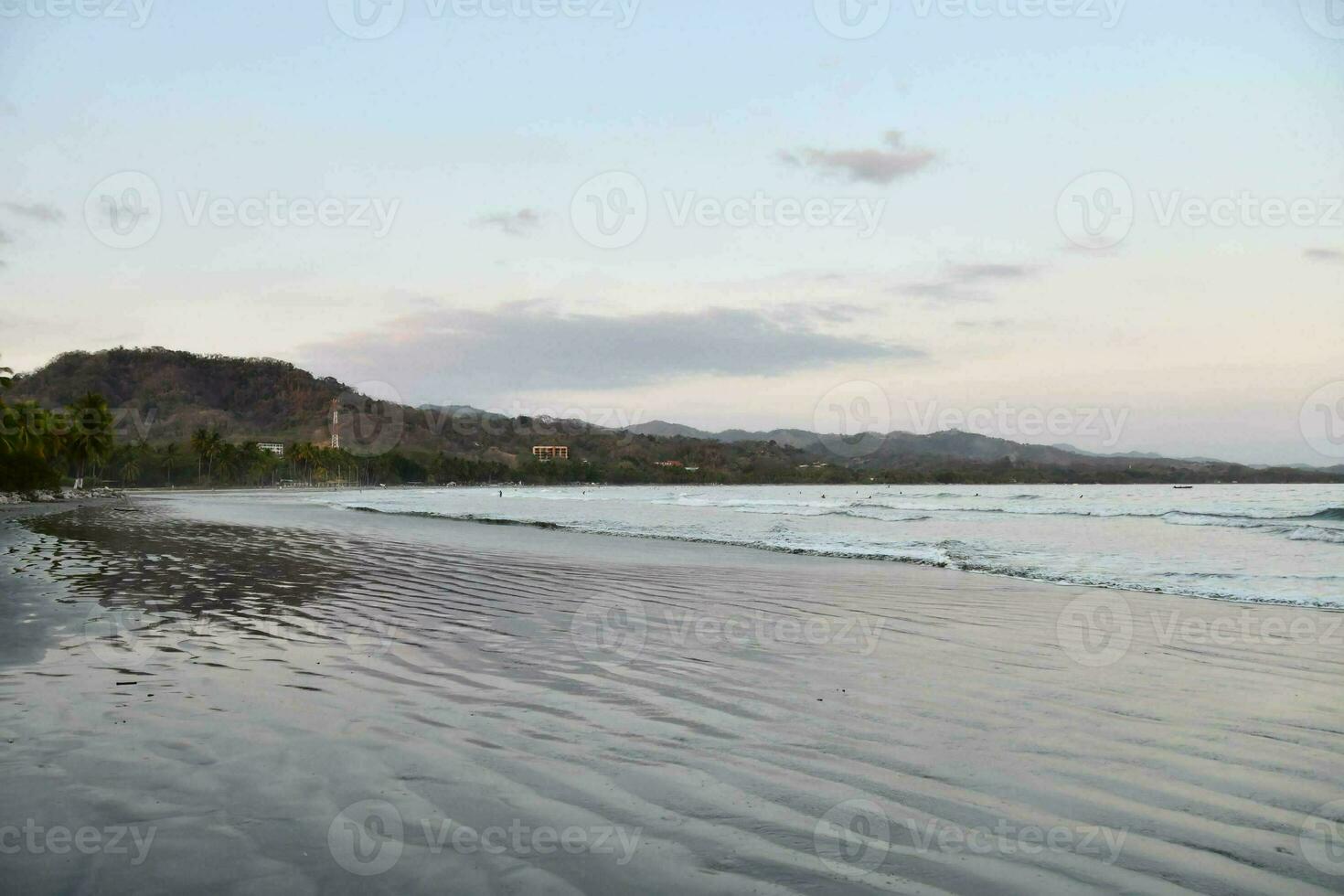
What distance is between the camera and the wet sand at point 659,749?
3730 mm

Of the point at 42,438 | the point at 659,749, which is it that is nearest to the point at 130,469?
the point at 42,438

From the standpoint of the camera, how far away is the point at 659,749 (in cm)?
545

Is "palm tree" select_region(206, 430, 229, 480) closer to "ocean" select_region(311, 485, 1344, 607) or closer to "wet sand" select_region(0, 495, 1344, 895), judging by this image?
"ocean" select_region(311, 485, 1344, 607)

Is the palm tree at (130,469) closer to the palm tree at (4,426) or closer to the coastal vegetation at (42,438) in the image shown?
the coastal vegetation at (42,438)

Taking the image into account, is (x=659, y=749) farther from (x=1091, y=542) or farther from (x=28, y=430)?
(x=28, y=430)

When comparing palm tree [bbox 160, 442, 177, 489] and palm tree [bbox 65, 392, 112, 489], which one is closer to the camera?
palm tree [bbox 65, 392, 112, 489]

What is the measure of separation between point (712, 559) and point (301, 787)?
17088 millimetres

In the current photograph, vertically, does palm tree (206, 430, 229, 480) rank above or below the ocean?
above

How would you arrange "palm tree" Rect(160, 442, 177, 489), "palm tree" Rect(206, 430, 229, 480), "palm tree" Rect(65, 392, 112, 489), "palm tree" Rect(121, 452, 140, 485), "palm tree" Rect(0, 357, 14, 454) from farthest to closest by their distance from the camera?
1. "palm tree" Rect(160, 442, 177, 489)
2. "palm tree" Rect(206, 430, 229, 480)
3. "palm tree" Rect(121, 452, 140, 485)
4. "palm tree" Rect(65, 392, 112, 489)
5. "palm tree" Rect(0, 357, 14, 454)

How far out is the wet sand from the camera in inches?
147

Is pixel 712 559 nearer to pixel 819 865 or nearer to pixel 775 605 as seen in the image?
pixel 775 605

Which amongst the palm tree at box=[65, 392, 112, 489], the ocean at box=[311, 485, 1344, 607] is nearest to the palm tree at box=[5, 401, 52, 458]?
the palm tree at box=[65, 392, 112, 489]

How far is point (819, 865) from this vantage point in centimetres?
372

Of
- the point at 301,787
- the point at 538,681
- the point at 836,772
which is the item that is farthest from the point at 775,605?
the point at 301,787
